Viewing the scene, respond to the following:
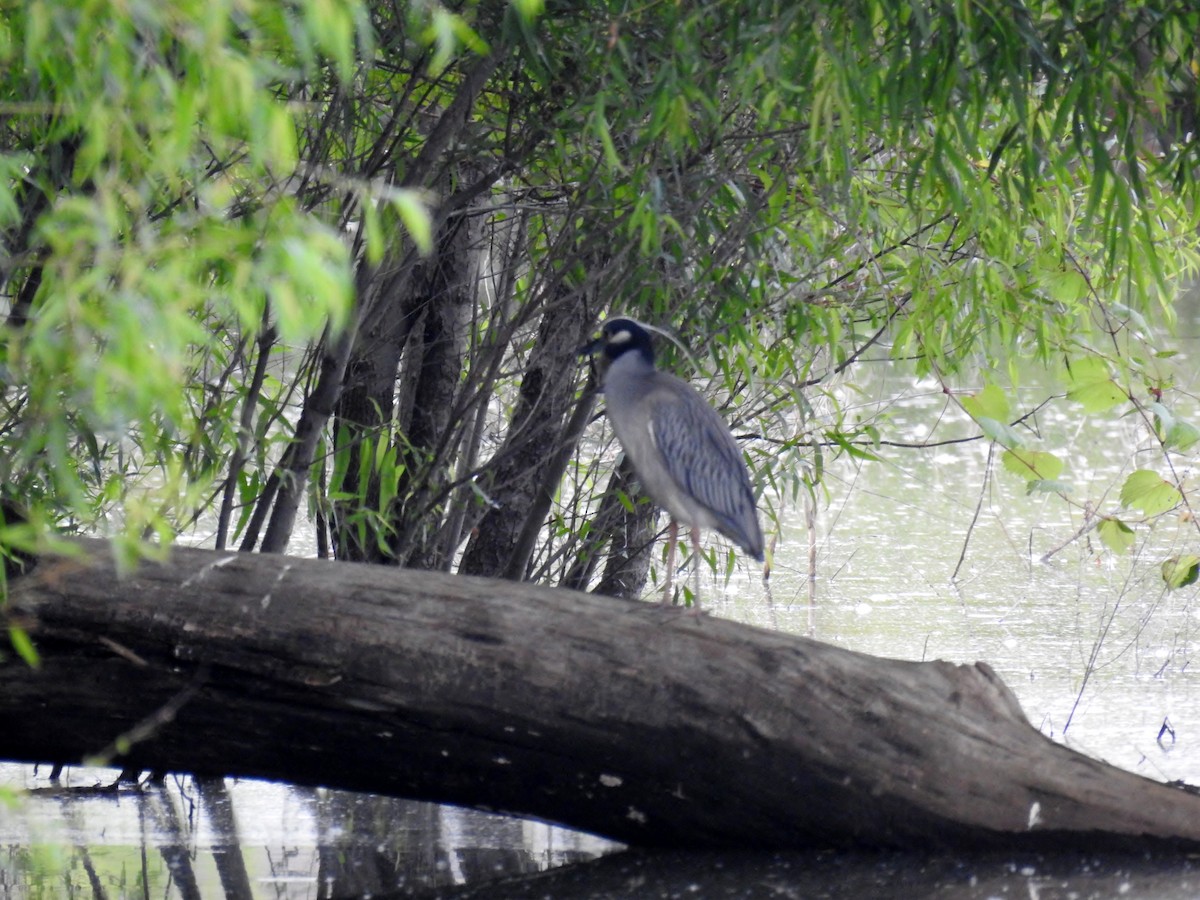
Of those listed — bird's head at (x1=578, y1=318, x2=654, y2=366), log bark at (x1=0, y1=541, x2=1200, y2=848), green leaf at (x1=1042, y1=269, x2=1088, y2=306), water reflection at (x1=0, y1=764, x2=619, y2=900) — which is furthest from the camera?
green leaf at (x1=1042, y1=269, x2=1088, y2=306)

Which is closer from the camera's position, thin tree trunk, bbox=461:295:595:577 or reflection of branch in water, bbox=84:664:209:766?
reflection of branch in water, bbox=84:664:209:766

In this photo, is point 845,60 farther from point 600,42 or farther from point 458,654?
point 458,654

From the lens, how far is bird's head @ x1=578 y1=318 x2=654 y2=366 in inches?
126

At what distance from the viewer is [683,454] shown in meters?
3.03

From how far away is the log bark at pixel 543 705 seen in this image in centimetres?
262

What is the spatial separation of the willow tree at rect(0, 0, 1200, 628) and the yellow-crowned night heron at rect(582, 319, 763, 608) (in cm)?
33

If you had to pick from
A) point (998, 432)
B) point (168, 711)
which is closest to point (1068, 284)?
point (998, 432)

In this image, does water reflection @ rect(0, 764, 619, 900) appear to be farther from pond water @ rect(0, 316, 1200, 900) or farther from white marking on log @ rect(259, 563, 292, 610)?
white marking on log @ rect(259, 563, 292, 610)

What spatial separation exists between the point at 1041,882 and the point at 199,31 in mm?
2200

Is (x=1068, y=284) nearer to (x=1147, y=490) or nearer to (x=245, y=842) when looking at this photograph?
(x=1147, y=490)

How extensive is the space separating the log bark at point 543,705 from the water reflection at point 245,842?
0.44 metres

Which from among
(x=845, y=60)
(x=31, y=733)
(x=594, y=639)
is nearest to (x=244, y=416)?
(x=31, y=733)

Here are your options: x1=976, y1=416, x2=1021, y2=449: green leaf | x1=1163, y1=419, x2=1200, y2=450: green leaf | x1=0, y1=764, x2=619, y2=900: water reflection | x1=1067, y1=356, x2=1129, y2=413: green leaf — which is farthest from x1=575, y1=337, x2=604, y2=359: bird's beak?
x1=1163, y1=419, x2=1200, y2=450: green leaf

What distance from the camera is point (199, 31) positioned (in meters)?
1.22
